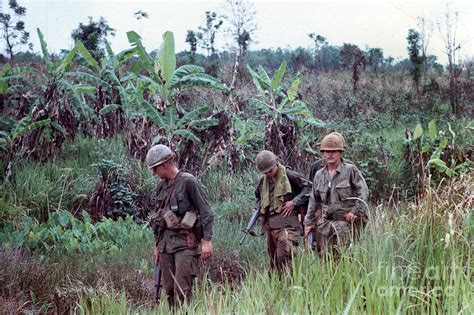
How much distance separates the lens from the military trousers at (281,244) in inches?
306

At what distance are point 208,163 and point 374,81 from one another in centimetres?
1608

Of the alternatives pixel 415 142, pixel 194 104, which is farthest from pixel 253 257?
pixel 194 104

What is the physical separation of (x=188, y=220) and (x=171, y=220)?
0.63 feet

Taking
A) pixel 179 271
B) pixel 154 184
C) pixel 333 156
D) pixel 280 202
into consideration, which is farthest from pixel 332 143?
pixel 154 184

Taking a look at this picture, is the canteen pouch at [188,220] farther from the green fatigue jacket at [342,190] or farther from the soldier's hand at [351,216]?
the soldier's hand at [351,216]

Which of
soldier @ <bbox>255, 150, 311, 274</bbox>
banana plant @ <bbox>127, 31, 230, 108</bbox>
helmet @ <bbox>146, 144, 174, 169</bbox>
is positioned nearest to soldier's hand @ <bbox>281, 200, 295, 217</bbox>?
soldier @ <bbox>255, 150, 311, 274</bbox>

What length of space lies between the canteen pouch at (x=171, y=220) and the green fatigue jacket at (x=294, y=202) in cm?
165

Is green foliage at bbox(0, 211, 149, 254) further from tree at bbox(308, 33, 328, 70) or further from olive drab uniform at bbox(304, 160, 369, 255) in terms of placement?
tree at bbox(308, 33, 328, 70)

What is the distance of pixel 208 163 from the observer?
533 inches

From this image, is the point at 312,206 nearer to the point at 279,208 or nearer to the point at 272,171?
the point at 279,208

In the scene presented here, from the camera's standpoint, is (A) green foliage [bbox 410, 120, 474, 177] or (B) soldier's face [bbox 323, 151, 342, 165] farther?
(A) green foliage [bbox 410, 120, 474, 177]

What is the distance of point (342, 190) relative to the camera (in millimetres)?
7305

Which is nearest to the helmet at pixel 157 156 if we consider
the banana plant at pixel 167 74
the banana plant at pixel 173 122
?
the banana plant at pixel 173 122

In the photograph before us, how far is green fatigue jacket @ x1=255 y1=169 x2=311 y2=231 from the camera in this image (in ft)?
26.2
